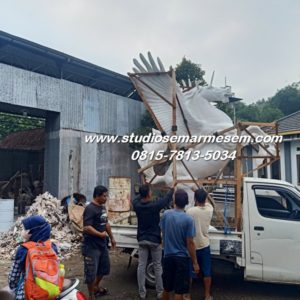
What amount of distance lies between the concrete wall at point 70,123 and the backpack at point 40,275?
7.17m

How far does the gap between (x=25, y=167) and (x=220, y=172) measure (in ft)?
41.2

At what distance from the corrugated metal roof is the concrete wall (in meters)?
0.78

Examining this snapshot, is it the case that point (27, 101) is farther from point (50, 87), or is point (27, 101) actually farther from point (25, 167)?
point (25, 167)

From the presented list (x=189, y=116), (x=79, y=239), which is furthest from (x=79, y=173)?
(x=189, y=116)

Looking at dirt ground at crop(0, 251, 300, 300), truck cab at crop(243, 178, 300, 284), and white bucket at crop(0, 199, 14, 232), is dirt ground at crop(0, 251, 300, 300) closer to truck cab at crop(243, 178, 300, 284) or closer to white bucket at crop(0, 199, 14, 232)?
truck cab at crop(243, 178, 300, 284)

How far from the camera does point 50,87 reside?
10070 mm

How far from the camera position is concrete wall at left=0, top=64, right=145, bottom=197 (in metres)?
9.29

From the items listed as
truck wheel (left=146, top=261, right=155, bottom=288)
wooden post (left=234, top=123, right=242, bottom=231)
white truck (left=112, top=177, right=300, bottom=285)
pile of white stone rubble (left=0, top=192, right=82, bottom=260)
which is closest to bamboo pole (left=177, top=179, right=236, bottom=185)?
wooden post (left=234, top=123, right=242, bottom=231)

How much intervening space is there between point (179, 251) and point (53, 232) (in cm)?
539

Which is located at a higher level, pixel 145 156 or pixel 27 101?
pixel 27 101

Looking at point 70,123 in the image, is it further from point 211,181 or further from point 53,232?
point 211,181

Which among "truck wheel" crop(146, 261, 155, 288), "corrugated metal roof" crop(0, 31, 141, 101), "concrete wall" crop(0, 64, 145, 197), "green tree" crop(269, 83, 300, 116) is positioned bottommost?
"truck wheel" crop(146, 261, 155, 288)

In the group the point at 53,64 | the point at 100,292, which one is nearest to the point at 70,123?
the point at 53,64

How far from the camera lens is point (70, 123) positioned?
35.2 feet
